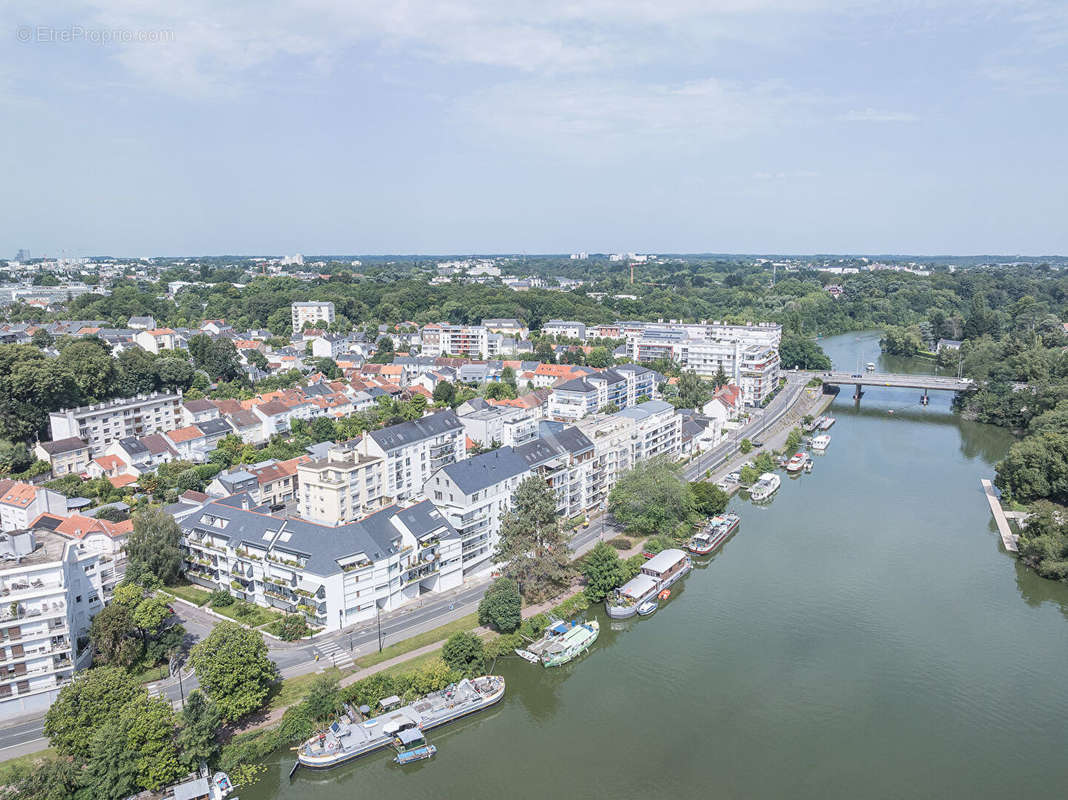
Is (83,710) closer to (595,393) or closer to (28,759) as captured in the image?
(28,759)

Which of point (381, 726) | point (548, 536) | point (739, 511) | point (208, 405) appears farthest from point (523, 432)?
point (381, 726)

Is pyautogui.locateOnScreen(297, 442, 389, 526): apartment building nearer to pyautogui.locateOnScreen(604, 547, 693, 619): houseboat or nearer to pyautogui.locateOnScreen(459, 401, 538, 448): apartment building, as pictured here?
pyautogui.locateOnScreen(459, 401, 538, 448): apartment building

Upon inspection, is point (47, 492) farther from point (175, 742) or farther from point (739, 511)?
point (739, 511)

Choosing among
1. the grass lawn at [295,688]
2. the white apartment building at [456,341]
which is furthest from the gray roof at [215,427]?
the white apartment building at [456,341]

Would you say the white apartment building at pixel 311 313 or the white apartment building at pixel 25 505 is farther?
the white apartment building at pixel 311 313

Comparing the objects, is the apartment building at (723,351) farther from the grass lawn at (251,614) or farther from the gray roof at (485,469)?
the grass lawn at (251,614)

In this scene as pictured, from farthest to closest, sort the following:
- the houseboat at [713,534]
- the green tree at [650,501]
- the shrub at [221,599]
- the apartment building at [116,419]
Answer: the apartment building at [116,419] → the green tree at [650,501] → the houseboat at [713,534] → the shrub at [221,599]
